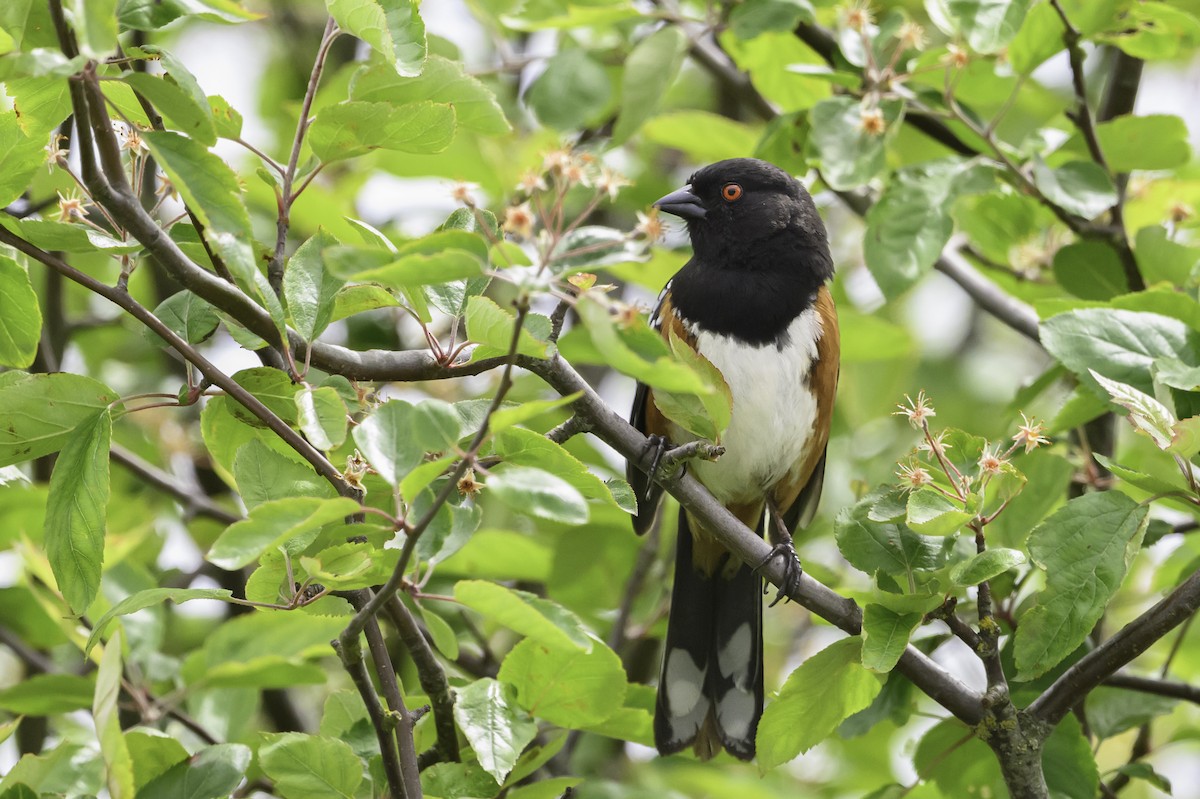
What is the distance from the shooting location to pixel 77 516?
2.10 metres

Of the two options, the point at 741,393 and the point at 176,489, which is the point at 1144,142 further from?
the point at 176,489

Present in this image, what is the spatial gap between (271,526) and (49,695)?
1603 mm

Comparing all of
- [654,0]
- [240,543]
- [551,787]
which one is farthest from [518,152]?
[240,543]

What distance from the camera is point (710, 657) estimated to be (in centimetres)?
382

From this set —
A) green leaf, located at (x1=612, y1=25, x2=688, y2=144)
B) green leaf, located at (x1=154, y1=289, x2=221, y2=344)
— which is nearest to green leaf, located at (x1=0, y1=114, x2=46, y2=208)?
green leaf, located at (x1=154, y1=289, x2=221, y2=344)

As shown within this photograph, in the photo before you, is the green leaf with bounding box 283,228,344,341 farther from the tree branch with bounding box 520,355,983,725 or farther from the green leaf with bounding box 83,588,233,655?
the tree branch with bounding box 520,355,983,725

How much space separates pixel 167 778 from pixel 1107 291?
271cm

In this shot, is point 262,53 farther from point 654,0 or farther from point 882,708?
point 882,708

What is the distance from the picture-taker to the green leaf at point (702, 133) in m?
3.99

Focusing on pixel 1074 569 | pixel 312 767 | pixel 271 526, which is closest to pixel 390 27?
pixel 271 526

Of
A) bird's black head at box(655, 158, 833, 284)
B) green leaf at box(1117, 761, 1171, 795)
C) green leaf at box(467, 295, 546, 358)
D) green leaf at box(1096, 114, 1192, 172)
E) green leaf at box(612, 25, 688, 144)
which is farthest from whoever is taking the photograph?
bird's black head at box(655, 158, 833, 284)

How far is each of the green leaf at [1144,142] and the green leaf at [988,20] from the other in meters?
0.53

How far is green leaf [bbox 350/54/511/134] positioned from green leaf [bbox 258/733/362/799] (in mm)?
1114

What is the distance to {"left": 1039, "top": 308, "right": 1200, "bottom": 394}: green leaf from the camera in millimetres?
2666
